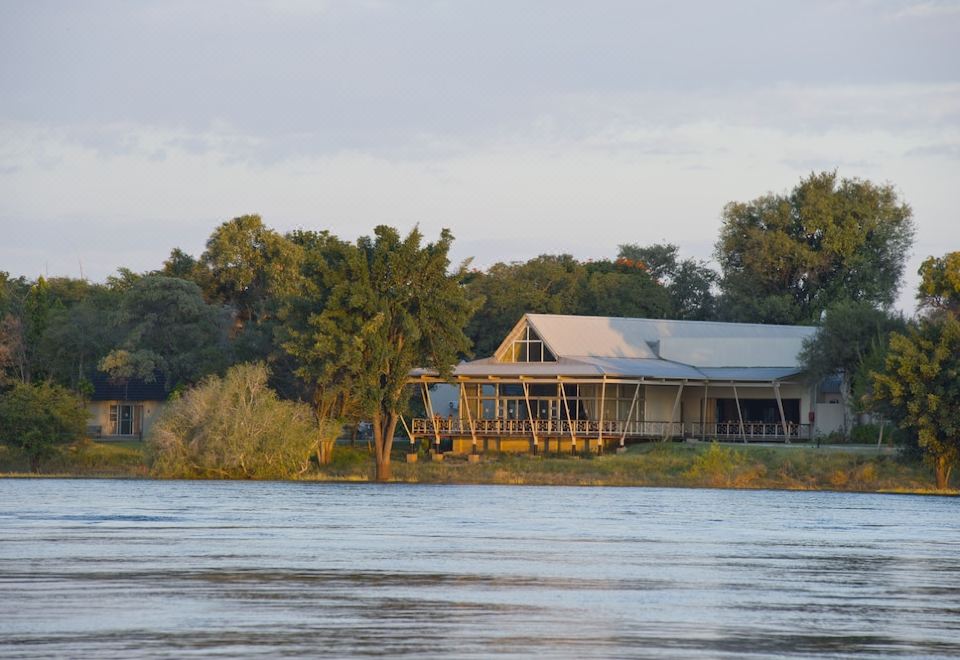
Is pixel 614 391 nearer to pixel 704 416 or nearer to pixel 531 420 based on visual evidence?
pixel 704 416

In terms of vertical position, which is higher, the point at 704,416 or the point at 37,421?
the point at 37,421

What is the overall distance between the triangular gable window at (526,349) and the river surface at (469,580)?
90.7ft

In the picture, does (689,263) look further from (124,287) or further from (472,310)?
(472,310)

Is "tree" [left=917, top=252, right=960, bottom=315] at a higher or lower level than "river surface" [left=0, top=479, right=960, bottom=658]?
higher

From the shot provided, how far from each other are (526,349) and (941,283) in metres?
18.3

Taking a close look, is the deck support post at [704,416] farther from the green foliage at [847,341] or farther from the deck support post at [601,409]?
the deck support post at [601,409]

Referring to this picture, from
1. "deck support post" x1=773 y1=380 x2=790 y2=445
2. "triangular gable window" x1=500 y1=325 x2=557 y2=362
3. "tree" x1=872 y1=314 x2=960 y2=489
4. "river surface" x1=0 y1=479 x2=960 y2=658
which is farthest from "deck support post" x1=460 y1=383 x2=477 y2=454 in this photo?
"river surface" x1=0 y1=479 x2=960 y2=658

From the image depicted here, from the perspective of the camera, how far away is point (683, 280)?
4107 inches

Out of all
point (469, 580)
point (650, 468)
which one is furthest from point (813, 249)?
point (469, 580)

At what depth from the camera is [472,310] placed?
6269 centimetres

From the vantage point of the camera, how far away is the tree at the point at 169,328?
76500 millimetres

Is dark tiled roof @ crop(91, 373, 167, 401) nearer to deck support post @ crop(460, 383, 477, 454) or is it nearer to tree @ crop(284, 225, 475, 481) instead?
deck support post @ crop(460, 383, 477, 454)

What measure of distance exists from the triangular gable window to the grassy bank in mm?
6489

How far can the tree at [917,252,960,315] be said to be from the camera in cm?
6781
